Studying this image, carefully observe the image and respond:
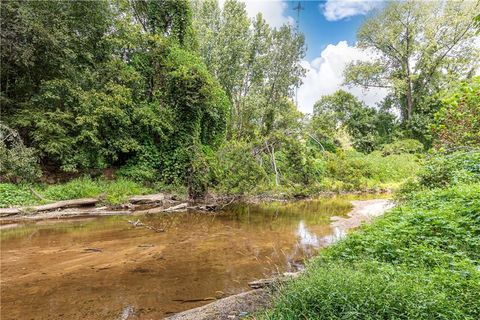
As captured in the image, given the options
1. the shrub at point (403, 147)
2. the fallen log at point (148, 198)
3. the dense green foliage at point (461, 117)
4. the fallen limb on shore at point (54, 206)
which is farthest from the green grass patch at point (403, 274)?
the shrub at point (403, 147)

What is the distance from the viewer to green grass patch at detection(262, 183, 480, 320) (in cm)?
278

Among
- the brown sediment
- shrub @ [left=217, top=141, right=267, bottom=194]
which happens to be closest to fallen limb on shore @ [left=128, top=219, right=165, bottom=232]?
shrub @ [left=217, top=141, right=267, bottom=194]

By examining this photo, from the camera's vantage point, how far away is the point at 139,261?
21.1ft

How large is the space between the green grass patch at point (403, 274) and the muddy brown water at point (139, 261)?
1816 mm

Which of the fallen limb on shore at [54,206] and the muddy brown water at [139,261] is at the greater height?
the fallen limb on shore at [54,206]

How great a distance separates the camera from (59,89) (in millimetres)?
13523

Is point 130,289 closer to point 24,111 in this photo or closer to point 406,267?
point 406,267

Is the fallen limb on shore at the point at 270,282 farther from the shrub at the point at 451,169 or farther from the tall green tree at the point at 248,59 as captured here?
the tall green tree at the point at 248,59

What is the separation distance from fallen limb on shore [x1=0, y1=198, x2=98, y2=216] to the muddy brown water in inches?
47.5

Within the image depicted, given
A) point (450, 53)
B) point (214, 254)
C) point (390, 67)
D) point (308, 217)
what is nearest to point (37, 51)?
point (214, 254)

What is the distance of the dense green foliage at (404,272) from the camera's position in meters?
2.79

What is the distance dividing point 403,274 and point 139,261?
5189mm

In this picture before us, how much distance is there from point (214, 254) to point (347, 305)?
177 inches

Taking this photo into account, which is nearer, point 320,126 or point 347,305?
point 347,305
